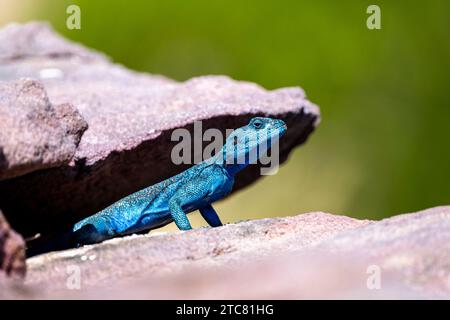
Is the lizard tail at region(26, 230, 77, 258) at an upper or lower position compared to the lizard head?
lower

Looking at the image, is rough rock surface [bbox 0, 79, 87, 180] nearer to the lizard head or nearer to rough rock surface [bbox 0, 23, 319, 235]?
rough rock surface [bbox 0, 23, 319, 235]

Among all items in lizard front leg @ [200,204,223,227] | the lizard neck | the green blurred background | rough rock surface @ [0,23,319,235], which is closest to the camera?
rough rock surface @ [0,23,319,235]

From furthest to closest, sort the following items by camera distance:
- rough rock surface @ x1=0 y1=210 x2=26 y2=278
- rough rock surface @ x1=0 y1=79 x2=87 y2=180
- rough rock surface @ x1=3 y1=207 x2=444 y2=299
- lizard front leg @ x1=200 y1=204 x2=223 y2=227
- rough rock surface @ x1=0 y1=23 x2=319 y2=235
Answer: lizard front leg @ x1=200 y1=204 x2=223 y2=227 → rough rock surface @ x1=0 y1=23 x2=319 y2=235 → rough rock surface @ x1=0 y1=79 x2=87 y2=180 → rough rock surface @ x1=0 y1=210 x2=26 y2=278 → rough rock surface @ x1=3 y1=207 x2=444 y2=299

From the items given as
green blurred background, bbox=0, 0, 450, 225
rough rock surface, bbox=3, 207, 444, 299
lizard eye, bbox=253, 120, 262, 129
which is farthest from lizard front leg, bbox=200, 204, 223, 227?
green blurred background, bbox=0, 0, 450, 225

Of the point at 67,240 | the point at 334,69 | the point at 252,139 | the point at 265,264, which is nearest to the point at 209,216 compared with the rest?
the point at 252,139

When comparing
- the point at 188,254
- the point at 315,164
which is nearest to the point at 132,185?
the point at 188,254

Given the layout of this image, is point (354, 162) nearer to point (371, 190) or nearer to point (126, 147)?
point (371, 190)

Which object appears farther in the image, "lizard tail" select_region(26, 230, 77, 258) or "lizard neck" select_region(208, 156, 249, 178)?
"lizard neck" select_region(208, 156, 249, 178)

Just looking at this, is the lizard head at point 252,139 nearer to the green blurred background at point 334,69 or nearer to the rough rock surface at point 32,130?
the rough rock surface at point 32,130
